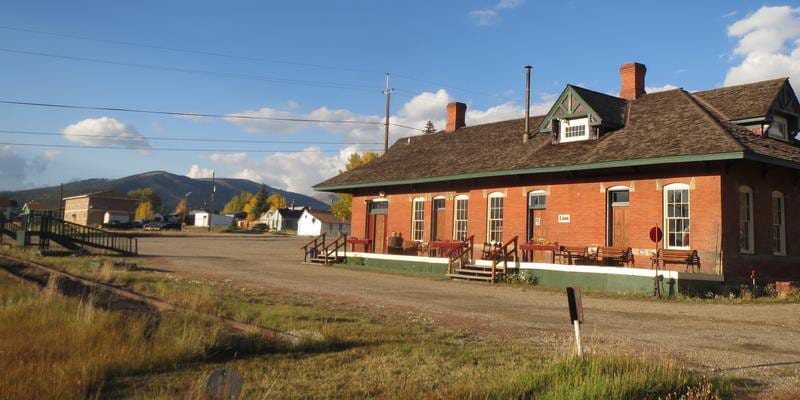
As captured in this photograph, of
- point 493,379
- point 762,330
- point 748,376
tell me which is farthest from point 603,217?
point 493,379

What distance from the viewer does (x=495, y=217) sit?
77.9 feet

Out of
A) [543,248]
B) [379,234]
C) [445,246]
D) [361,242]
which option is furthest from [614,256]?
[379,234]

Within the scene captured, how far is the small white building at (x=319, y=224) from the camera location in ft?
320

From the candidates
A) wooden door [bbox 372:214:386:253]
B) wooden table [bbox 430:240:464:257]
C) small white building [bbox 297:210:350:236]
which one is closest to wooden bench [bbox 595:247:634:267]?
wooden table [bbox 430:240:464:257]

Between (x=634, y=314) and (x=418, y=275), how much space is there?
441 inches

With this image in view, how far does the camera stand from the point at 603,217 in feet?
65.5

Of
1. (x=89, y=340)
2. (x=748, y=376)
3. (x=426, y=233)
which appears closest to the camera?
(x=748, y=376)

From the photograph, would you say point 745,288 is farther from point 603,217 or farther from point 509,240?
point 509,240

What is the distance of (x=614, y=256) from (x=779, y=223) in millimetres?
5511

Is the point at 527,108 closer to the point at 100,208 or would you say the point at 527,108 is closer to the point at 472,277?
the point at 472,277

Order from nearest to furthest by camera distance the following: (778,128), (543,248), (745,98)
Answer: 1. (778,128)
2. (745,98)
3. (543,248)

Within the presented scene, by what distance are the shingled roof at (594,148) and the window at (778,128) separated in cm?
46

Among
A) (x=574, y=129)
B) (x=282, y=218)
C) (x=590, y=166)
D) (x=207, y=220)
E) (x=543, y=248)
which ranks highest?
(x=574, y=129)

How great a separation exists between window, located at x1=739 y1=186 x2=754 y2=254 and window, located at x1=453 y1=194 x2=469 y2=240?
32.9 ft
